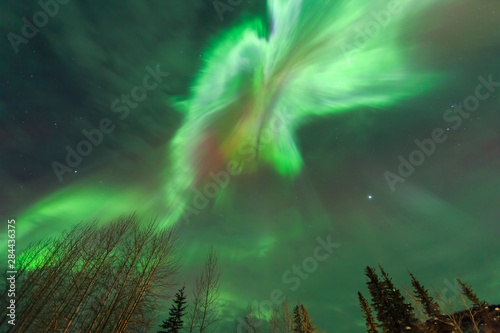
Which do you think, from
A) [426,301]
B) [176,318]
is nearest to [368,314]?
[426,301]

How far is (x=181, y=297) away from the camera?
31.5 metres

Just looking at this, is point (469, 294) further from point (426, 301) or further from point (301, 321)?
point (301, 321)

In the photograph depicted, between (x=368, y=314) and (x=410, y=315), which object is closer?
(x=410, y=315)

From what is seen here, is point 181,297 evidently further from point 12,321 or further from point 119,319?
point 12,321

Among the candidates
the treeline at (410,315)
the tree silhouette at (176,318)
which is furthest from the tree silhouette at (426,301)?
the tree silhouette at (176,318)

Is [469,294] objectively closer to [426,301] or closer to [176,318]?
[426,301]

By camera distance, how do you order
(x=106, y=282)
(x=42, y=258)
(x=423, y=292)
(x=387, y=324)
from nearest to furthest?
(x=106, y=282), (x=42, y=258), (x=387, y=324), (x=423, y=292)

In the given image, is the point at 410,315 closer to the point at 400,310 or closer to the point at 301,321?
the point at 400,310

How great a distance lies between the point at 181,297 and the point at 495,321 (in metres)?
43.4

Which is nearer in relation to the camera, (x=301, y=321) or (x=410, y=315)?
(x=410, y=315)

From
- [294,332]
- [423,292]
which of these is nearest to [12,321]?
[294,332]

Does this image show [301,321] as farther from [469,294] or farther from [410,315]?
[469,294]

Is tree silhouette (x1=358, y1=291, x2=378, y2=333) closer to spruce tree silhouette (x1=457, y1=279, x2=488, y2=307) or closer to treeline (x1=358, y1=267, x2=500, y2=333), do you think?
treeline (x1=358, y1=267, x2=500, y2=333)

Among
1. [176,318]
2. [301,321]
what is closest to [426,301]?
[301,321]
